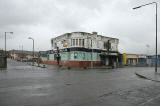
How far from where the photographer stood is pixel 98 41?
4784cm

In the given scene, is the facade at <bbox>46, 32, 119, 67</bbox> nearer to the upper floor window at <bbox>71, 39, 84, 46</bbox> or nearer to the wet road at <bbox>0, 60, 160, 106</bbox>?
the upper floor window at <bbox>71, 39, 84, 46</bbox>

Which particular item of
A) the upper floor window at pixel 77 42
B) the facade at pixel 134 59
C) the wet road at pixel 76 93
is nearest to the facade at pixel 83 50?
the upper floor window at pixel 77 42

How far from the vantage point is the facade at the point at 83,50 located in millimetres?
41906

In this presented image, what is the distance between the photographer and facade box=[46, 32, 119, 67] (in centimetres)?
4191

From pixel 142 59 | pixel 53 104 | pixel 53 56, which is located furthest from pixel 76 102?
pixel 142 59

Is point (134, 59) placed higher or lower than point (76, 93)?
higher

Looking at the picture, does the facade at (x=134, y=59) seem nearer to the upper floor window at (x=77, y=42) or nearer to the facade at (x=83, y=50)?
the facade at (x=83, y=50)

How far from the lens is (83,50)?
42.4m

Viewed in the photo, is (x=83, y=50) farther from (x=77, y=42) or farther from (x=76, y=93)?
(x=76, y=93)

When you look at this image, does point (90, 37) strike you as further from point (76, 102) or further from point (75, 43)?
point (76, 102)

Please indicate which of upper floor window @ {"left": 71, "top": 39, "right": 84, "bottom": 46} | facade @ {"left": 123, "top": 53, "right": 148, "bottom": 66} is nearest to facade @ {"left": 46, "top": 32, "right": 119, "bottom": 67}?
upper floor window @ {"left": 71, "top": 39, "right": 84, "bottom": 46}

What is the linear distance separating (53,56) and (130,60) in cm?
3371

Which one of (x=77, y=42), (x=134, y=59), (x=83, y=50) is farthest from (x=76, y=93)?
(x=134, y=59)

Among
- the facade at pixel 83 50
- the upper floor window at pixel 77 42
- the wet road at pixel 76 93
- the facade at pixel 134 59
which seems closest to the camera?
the wet road at pixel 76 93
